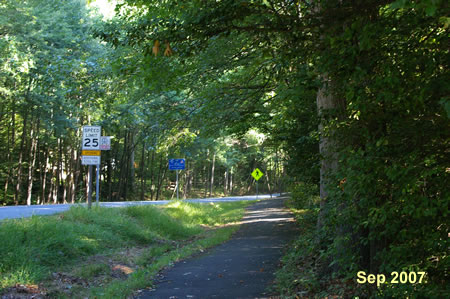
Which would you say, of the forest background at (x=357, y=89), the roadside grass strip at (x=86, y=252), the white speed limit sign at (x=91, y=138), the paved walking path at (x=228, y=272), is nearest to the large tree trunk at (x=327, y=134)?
the forest background at (x=357, y=89)

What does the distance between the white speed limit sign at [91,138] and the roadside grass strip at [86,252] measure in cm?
210

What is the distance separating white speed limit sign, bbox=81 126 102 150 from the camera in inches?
564

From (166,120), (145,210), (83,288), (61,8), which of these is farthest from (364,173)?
(61,8)

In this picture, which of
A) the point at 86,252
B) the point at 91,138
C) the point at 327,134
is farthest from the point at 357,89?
the point at 91,138

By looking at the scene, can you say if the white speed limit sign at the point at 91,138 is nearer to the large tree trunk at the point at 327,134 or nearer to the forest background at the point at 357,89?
the forest background at the point at 357,89

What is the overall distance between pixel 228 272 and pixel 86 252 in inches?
146

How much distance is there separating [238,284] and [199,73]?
206 inches

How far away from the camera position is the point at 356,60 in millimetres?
5020

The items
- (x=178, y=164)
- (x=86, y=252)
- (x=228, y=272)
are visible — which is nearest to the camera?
(x=228, y=272)

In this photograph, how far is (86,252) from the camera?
10.4 metres

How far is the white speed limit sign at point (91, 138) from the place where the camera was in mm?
14328

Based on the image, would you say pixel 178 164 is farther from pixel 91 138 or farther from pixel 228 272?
pixel 228 272

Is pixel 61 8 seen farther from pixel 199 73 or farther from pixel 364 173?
pixel 364 173

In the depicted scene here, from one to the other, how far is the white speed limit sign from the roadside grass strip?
2.10m
